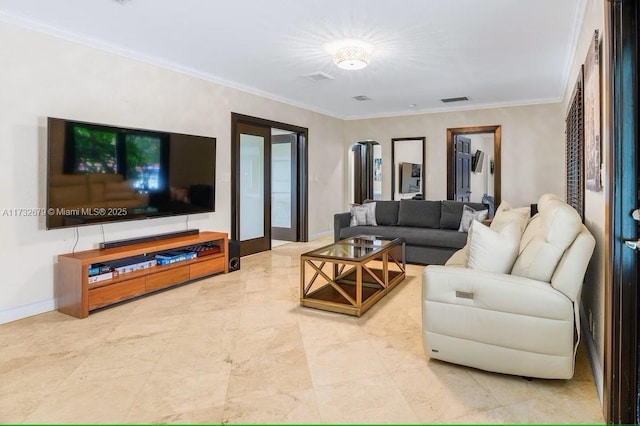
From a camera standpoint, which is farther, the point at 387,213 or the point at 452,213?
the point at 387,213

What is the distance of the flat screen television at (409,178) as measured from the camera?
27.5ft

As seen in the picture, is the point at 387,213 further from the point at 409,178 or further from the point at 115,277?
the point at 115,277

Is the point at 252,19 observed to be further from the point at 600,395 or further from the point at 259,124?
the point at 600,395

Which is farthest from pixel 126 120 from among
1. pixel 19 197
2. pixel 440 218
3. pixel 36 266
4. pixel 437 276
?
pixel 440 218

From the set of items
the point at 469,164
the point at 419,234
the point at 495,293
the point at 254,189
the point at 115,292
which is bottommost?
the point at 115,292

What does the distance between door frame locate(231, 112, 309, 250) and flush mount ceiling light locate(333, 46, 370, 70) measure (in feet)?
6.58

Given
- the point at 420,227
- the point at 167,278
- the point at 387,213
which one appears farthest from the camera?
the point at 387,213

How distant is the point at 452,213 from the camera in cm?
554

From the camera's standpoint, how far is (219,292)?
3.96 m

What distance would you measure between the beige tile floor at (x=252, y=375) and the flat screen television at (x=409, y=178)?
5.26 m

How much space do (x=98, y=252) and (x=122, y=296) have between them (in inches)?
18.3

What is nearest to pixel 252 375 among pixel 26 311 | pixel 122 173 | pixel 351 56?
pixel 26 311

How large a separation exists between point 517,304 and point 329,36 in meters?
2.85

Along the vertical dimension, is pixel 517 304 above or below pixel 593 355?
above
